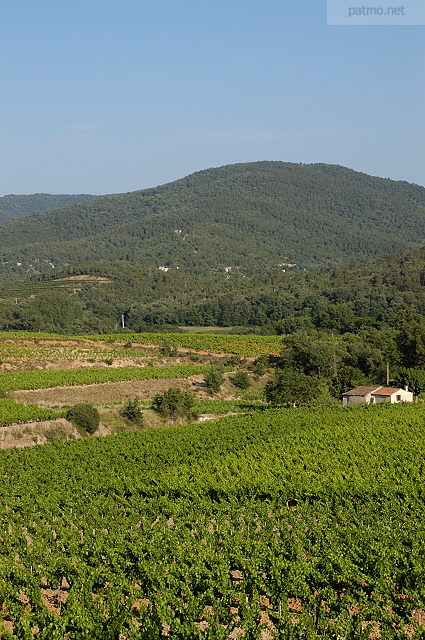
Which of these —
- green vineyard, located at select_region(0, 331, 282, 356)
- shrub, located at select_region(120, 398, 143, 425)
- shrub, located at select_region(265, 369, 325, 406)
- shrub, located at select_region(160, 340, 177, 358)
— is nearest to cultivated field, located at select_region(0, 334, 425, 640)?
A: shrub, located at select_region(120, 398, 143, 425)

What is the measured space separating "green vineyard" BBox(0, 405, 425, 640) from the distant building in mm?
18085

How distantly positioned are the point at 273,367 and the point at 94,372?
1719cm

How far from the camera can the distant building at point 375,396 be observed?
5247 centimetres

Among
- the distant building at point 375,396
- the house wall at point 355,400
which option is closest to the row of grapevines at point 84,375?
the house wall at point 355,400

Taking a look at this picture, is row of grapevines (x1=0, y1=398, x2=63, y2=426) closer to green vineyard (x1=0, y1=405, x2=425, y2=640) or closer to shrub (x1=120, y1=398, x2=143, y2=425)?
shrub (x1=120, y1=398, x2=143, y2=425)

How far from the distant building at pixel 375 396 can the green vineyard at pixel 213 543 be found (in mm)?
18085

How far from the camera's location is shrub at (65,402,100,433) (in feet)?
138

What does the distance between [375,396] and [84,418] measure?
2093 centimetres

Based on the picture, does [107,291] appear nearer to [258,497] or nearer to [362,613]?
[258,497]

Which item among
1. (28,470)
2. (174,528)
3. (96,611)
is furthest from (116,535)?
(28,470)

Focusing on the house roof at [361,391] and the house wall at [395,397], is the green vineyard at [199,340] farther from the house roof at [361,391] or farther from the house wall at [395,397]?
the house wall at [395,397]

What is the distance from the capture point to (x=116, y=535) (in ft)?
69.5

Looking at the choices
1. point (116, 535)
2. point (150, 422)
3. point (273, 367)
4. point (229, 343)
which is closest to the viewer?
point (116, 535)

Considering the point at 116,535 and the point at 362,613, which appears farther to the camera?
the point at 116,535
